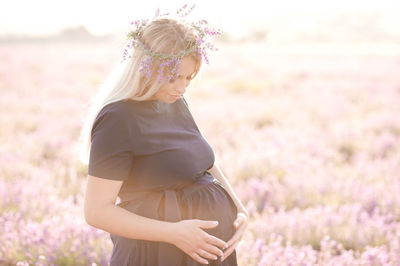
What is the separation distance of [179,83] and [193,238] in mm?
716

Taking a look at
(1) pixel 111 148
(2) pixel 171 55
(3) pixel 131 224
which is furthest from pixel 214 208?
(2) pixel 171 55

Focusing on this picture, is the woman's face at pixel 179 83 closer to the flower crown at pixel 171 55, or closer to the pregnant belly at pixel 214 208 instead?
the flower crown at pixel 171 55

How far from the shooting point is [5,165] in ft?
16.3

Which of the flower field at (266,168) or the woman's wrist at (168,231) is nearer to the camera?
the woman's wrist at (168,231)

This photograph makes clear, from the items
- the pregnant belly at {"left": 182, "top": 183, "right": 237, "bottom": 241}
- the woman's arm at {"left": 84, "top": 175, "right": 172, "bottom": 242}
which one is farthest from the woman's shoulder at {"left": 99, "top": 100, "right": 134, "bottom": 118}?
the pregnant belly at {"left": 182, "top": 183, "right": 237, "bottom": 241}

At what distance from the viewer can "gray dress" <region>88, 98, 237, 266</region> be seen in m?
1.72

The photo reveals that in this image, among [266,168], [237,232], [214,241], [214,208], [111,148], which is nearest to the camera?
[111,148]

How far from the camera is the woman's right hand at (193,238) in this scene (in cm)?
173

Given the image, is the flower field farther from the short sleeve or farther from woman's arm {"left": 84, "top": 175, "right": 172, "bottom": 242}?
woman's arm {"left": 84, "top": 175, "right": 172, "bottom": 242}

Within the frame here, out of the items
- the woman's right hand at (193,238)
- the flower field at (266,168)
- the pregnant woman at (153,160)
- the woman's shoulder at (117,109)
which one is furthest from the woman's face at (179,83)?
the woman's right hand at (193,238)

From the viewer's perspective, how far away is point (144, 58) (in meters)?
1.81

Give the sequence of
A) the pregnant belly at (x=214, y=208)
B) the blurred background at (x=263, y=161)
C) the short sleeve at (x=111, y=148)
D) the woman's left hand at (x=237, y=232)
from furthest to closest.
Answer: the blurred background at (x=263, y=161)
the woman's left hand at (x=237, y=232)
the pregnant belly at (x=214, y=208)
the short sleeve at (x=111, y=148)

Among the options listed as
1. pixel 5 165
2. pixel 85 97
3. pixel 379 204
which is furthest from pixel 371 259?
pixel 85 97

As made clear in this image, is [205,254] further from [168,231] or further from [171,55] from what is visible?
[171,55]
